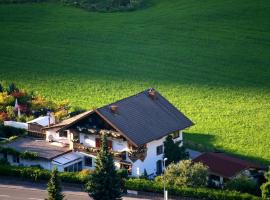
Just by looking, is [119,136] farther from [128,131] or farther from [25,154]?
[25,154]

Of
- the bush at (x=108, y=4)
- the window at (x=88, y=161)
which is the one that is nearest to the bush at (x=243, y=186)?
the window at (x=88, y=161)

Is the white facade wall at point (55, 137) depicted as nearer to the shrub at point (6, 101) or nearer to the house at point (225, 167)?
the shrub at point (6, 101)

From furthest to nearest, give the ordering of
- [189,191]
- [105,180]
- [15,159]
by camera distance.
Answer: [15,159] → [189,191] → [105,180]

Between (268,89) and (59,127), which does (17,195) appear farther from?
(268,89)

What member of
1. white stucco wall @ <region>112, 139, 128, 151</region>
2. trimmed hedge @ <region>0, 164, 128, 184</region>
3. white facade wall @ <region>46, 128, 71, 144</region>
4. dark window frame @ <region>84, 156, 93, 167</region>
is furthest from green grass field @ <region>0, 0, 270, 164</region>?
trimmed hedge @ <region>0, 164, 128, 184</region>

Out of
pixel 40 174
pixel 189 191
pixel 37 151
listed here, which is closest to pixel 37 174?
pixel 40 174

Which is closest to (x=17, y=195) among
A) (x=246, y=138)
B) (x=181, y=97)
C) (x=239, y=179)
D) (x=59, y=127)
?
(x=59, y=127)

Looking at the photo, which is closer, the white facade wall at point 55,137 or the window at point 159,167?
the window at point 159,167
